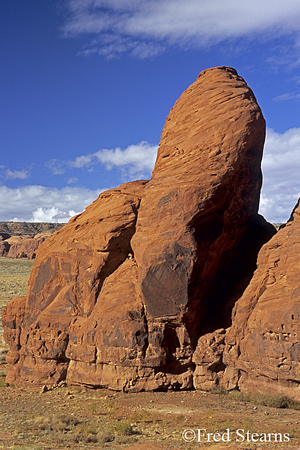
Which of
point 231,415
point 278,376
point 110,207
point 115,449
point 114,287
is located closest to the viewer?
point 115,449

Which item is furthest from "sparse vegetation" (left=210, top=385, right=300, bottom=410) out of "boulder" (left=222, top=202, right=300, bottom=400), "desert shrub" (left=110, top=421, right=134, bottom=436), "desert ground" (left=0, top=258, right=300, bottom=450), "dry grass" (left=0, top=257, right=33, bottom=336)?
"dry grass" (left=0, top=257, right=33, bottom=336)

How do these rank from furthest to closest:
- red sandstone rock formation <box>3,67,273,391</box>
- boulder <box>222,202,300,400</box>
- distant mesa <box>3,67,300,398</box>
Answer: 1. red sandstone rock formation <box>3,67,273,391</box>
2. distant mesa <box>3,67,300,398</box>
3. boulder <box>222,202,300,400</box>

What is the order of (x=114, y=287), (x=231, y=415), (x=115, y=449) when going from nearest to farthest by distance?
(x=115, y=449) → (x=231, y=415) → (x=114, y=287)

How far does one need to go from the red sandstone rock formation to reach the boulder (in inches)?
47.2

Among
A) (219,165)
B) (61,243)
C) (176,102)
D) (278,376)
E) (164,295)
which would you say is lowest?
(278,376)

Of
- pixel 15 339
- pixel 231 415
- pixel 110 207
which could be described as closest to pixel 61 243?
pixel 110 207

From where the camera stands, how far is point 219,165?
1488 cm

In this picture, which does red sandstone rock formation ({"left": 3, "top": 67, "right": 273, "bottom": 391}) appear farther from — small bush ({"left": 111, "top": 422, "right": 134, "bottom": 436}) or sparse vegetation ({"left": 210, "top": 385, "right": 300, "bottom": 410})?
small bush ({"left": 111, "top": 422, "right": 134, "bottom": 436})

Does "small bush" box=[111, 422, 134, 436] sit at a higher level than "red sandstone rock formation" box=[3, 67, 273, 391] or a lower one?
lower

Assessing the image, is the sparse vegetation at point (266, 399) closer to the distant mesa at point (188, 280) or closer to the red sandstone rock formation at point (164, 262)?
the distant mesa at point (188, 280)

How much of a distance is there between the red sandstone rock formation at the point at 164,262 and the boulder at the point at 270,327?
3.93ft

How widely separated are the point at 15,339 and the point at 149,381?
6414 millimetres

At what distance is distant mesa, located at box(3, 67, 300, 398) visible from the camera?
1374 cm

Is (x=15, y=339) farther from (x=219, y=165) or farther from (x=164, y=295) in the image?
(x=219, y=165)
